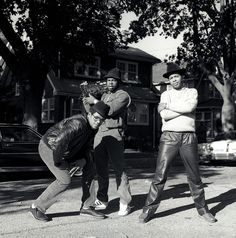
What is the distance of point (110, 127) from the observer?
5.90 meters

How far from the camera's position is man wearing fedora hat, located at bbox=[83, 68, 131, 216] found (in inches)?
229

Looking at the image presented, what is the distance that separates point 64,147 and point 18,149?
5.88m

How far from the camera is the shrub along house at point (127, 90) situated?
27391 millimetres

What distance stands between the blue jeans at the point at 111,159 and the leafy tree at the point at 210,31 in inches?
674

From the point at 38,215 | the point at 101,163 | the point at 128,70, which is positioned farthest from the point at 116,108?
the point at 128,70

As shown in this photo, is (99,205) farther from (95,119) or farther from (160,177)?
(95,119)

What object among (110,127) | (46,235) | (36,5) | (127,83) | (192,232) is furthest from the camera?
(127,83)

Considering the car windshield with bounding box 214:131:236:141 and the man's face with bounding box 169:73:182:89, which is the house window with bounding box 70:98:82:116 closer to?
the car windshield with bounding box 214:131:236:141

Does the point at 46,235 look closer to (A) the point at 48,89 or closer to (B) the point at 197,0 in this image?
(B) the point at 197,0

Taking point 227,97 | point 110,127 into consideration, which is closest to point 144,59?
point 227,97

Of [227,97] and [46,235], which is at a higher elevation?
[227,97]

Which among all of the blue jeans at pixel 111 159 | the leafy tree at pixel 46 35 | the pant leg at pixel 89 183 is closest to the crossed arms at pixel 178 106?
the blue jeans at pixel 111 159

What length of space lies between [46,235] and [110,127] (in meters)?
1.81

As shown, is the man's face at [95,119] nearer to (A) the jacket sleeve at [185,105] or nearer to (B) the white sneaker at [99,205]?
(A) the jacket sleeve at [185,105]
